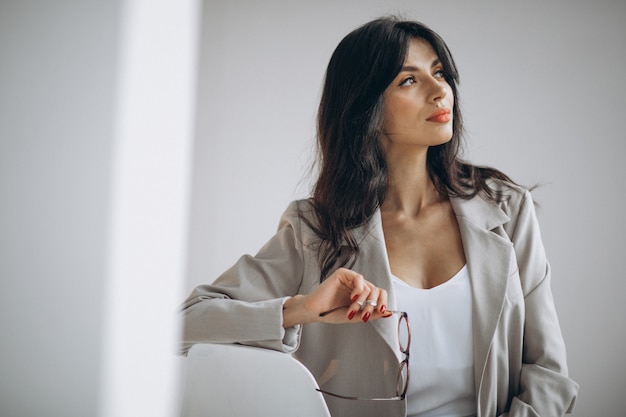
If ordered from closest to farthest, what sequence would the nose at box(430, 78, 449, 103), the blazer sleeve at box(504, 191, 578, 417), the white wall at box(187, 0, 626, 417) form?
the blazer sleeve at box(504, 191, 578, 417)
the nose at box(430, 78, 449, 103)
the white wall at box(187, 0, 626, 417)

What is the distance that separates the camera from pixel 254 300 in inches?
52.6

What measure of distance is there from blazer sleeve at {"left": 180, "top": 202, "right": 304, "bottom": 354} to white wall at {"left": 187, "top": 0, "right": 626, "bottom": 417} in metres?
0.81

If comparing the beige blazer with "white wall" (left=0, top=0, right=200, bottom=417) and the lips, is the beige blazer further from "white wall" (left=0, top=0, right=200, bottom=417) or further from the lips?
"white wall" (left=0, top=0, right=200, bottom=417)

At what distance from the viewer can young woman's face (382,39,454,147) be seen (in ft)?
4.37

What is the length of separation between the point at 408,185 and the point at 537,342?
Answer: 1.27 ft

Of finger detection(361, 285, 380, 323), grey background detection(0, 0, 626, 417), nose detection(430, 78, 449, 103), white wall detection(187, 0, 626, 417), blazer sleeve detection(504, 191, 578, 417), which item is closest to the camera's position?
finger detection(361, 285, 380, 323)

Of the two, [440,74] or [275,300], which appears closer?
[275,300]

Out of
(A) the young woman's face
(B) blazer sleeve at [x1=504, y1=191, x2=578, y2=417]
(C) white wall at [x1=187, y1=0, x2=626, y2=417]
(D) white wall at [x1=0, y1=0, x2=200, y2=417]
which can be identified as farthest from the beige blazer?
(D) white wall at [x1=0, y1=0, x2=200, y2=417]

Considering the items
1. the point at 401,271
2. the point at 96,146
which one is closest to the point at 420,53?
the point at 401,271

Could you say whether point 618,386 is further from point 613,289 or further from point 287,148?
point 287,148

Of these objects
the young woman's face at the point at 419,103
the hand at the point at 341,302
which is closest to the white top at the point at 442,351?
the hand at the point at 341,302

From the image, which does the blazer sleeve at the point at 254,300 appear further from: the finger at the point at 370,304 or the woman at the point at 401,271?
the finger at the point at 370,304

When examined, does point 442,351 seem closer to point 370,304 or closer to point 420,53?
point 370,304

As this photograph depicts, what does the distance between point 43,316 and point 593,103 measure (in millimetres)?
1813
